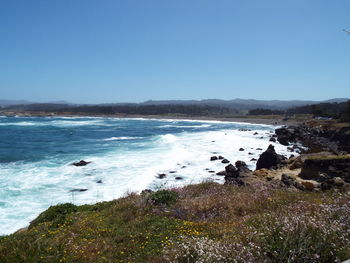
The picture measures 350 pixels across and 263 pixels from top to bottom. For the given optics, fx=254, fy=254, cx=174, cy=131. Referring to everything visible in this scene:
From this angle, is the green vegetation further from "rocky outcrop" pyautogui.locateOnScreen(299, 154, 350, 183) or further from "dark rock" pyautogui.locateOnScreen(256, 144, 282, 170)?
"dark rock" pyautogui.locateOnScreen(256, 144, 282, 170)

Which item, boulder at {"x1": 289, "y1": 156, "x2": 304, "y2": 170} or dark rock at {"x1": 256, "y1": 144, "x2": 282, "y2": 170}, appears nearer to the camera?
boulder at {"x1": 289, "y1": 156, "x2": 304, "y2": 170}

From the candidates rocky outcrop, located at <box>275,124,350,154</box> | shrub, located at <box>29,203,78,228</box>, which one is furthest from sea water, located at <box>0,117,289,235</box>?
rocky outcrop, located at <box>275,124,350,154</box>

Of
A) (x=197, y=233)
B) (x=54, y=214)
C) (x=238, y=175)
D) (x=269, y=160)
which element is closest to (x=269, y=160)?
(x=269, y=160)

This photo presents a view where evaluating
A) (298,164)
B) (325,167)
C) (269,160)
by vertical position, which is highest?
(325,167)

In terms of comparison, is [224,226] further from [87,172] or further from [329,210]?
[87,172]

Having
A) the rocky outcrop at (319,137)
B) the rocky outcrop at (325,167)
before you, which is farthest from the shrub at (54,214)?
the rocky outcrop at (319,137)

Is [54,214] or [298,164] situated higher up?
[54,214]

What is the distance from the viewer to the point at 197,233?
561cm

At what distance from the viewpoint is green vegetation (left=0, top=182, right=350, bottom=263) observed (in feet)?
12.8

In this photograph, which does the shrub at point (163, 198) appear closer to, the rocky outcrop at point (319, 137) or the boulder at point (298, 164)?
the boulder at point (298, 164)

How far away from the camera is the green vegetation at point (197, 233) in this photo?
3902mm

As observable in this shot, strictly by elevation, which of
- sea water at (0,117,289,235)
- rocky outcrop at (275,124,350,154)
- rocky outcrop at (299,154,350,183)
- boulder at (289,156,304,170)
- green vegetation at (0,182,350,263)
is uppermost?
green vegetation at (0,182,350,263)

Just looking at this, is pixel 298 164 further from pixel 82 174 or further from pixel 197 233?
pixel 82 174

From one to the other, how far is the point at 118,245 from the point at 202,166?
21.2m
